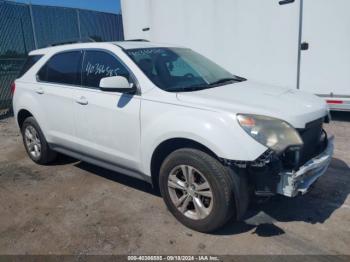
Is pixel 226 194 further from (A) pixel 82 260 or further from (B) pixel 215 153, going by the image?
(A) pixel 82 260

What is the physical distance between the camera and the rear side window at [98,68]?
3.94 m

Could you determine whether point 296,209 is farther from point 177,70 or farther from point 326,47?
point 326,47

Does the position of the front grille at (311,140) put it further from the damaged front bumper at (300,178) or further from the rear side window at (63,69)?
the rear side window at (63,69)

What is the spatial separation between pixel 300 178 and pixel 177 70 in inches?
71.0

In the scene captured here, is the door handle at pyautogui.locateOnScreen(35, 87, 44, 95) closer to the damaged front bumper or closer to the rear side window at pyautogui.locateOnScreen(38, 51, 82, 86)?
the rear side window at pyautogui.locateOnScreen(38, 51, 82, 86)

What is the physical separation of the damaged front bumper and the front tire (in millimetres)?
423

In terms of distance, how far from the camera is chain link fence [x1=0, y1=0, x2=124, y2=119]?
11.3 metres

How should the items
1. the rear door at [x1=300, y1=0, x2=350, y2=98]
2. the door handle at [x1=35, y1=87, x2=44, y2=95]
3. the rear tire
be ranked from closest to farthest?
the door handle at [x1=35, y1=87, x2=44, y2=95], the rear tire, the rear door at [x1=300, y1=0, x2=350, y2=98]

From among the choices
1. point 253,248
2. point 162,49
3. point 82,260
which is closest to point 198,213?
point 253,248

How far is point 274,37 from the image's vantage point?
6.76m

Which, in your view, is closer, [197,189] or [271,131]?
[271,131]

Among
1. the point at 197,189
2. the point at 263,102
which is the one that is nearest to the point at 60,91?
the point at 197,189

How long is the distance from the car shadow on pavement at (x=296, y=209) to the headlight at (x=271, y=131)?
627 mm

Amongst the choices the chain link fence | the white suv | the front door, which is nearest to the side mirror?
the white suv
